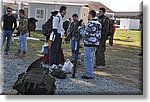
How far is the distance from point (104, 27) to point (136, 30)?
297 millimetres

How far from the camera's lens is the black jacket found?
9.47 ft

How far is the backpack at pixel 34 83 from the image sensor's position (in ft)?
9.45

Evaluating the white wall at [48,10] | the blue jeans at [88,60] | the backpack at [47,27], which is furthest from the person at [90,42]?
the backpack at [47,27]

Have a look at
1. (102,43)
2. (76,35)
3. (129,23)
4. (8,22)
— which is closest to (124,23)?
(129,23)

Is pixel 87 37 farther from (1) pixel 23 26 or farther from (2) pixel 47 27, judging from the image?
(1) pixel 23 26

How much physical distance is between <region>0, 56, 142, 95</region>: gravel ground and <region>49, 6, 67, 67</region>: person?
18 cm

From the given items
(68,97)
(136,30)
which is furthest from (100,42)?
(68,97)

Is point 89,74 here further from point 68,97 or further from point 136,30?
point 136,30

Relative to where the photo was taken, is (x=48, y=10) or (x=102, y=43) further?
(x=102, y=43)

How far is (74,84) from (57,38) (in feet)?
1.47

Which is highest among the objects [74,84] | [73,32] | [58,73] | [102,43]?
[73,32]

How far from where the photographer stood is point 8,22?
2902mm

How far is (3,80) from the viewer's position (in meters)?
2.91

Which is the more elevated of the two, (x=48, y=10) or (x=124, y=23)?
(x=48, y=10)
